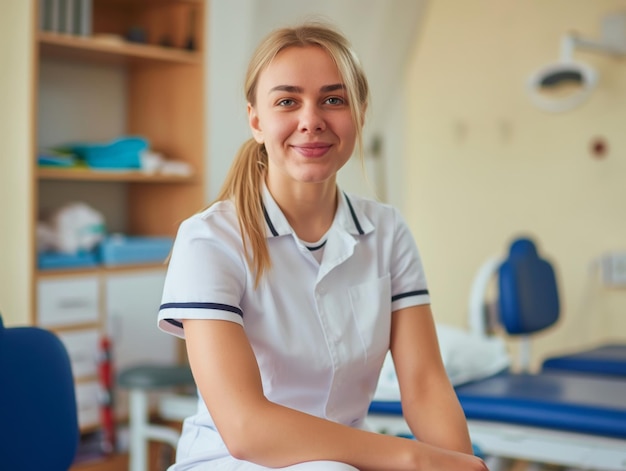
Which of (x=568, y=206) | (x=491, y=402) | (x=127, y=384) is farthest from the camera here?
(x=568, y=206)

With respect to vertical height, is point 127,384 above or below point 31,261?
below

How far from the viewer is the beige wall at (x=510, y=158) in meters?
3.72

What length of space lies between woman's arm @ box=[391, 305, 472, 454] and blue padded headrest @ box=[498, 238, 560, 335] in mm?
1321

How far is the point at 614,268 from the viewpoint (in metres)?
3.67

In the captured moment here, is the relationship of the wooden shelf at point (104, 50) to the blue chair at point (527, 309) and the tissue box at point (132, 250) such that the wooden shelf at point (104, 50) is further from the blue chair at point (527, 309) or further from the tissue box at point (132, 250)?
the blue chair at point (527, 309)

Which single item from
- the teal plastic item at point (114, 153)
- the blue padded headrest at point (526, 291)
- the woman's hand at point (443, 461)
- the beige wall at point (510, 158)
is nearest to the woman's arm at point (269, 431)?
the woman's hand at point (443, 461)

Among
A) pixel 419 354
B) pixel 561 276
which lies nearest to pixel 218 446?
pixel 419 354

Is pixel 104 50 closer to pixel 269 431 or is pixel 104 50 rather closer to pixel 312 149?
pixel 312 149

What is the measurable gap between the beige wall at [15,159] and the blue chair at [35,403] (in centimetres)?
150

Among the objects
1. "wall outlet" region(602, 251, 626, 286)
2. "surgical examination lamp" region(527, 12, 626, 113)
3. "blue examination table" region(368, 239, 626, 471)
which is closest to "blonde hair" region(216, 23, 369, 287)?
"blue examination table" region(368, 239, 626, 471)

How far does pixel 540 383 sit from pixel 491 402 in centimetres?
26

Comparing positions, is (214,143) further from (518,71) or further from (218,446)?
(218,446)

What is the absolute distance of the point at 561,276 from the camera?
12.7 ft

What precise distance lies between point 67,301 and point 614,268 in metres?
2.26
